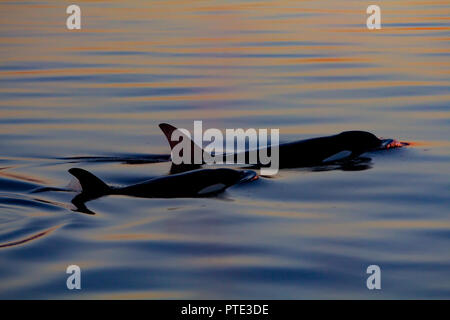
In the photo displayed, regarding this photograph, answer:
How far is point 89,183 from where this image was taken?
9672 mm

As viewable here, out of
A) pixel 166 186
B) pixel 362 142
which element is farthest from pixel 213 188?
pixel 362 142

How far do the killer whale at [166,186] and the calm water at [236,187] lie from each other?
0.21 metres

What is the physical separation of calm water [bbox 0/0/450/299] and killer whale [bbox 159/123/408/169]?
0.24 m

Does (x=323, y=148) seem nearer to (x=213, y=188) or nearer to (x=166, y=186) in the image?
(x=213, y=188)

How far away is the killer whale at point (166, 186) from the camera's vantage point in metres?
9.60

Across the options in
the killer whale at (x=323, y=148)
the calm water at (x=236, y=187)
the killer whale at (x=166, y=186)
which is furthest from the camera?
the killer whale at (x=323, y=148)

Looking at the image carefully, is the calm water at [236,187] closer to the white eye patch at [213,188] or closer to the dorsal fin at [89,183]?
the white eye patch at [213,188]

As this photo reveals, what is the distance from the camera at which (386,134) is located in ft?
42.8

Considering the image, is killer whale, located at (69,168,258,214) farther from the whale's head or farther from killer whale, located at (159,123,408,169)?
the whale's head

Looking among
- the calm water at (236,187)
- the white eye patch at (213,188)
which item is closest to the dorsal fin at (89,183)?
the calm water at (236,187)

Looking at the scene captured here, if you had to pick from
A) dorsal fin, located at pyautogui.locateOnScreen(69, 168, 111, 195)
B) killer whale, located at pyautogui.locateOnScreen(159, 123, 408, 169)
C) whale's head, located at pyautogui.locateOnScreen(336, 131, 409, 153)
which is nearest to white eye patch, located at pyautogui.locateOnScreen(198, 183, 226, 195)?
dorsal fin, located at pyautogui.locateOnScreen(69, 168, 111, 195)

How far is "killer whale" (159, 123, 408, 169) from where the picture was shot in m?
11.2
